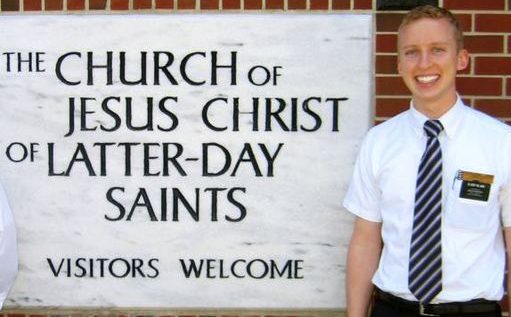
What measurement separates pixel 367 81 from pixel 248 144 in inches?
22.3

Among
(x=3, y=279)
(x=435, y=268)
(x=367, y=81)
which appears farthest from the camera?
(x=367, y=81)

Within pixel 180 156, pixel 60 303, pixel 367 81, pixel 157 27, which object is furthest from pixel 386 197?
pixel 60 303

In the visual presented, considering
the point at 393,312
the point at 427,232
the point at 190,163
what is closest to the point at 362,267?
the point at 393,312

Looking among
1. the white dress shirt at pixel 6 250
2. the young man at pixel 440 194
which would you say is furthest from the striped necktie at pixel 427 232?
the white dress shirt at pixel 6 250

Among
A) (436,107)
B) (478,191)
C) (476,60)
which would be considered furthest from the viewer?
(476,60)

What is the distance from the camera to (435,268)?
230cm

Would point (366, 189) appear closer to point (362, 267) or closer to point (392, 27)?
point (362, 267)

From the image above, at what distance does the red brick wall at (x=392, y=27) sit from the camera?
303 centimetres

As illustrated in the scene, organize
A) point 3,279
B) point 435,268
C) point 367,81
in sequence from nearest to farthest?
point 435,268, point 3,279, point 367,81

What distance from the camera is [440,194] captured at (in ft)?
7.65

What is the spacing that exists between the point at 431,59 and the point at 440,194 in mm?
429

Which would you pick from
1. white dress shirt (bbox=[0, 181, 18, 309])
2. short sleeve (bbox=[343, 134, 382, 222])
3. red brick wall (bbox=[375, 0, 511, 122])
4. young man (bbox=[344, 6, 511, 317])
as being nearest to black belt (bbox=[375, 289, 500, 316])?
young man (bbox=[344, 6, 511, 317])

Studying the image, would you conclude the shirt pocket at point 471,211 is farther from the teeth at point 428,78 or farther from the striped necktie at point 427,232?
the teeth at point 428,78

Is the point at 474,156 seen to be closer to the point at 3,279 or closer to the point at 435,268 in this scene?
the point at 435,268
